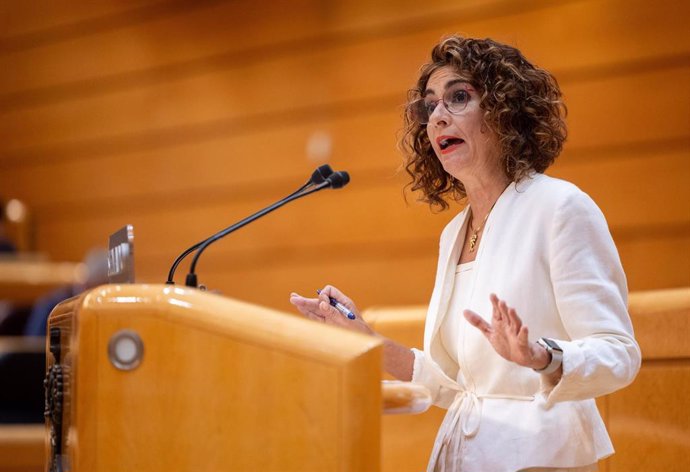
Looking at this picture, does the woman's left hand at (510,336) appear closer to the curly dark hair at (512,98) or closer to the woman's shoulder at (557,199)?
the woman's shoulder at (557,199)

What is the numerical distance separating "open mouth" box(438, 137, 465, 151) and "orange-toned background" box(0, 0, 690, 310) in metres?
1.60

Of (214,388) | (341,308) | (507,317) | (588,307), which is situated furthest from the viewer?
(341,308)

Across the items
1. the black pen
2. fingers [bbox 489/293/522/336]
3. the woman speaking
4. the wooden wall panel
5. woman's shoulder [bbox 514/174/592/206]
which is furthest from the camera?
the wooden wall panel

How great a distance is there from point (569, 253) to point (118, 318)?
783mm

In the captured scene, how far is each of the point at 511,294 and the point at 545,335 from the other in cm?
10

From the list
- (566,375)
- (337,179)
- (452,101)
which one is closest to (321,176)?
(337,179)

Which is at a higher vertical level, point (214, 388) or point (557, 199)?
point (557, 199)

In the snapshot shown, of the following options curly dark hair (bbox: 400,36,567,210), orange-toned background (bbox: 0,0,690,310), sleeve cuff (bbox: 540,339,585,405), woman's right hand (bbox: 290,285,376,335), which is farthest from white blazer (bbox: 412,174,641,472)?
orange-toned background (bbox: 0,0,690,310)

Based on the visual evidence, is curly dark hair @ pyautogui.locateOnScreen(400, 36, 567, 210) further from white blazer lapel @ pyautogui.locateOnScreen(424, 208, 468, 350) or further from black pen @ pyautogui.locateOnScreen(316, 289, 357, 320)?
black pen @ pyautogui.locateOnScreen(316, 289, 357, 320)

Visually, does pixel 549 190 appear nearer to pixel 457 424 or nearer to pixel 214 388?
pixel 457 424

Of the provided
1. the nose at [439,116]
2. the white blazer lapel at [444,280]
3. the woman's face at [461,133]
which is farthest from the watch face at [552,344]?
the nose at [439,116]

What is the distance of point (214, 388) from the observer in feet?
3.94

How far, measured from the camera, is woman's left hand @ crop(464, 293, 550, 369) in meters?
1.33

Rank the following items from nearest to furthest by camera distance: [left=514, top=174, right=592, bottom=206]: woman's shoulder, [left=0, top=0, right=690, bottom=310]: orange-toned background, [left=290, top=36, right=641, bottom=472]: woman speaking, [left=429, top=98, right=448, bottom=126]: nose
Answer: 1. [left=290, top=36, right=641, bottom=472]: woman speaking
2. [left=514, top=174, right=592, bottom=206]: woman's shoulder
3. [left=429, top=98, right=448, bottom=126]: nose
4. [left=0, top=0, right=690, bottom=310]: orange-toned background
